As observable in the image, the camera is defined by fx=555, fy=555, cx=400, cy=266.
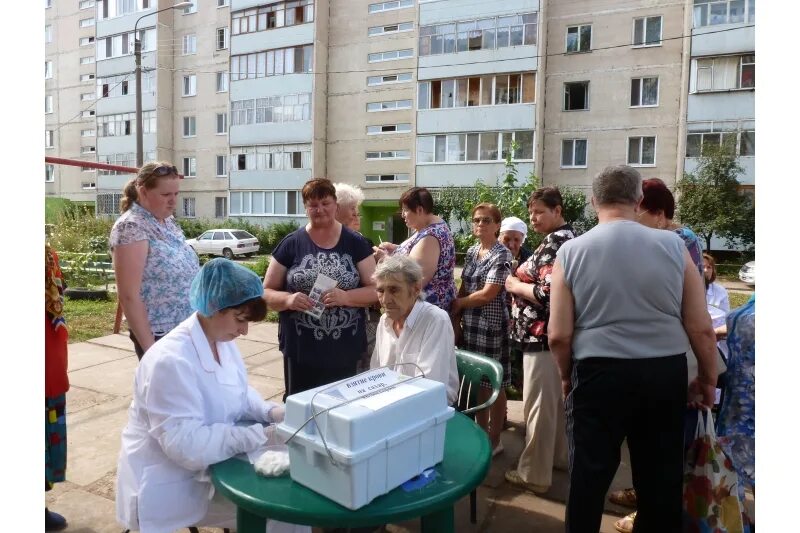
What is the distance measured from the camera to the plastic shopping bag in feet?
7.59

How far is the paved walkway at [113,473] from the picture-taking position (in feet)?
9.30

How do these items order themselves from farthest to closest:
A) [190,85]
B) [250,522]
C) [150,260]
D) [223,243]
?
[190,85] < [223,243] < [150,260] < [250,522]

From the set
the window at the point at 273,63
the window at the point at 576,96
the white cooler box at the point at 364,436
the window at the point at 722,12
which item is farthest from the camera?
the window at the point at 273,63

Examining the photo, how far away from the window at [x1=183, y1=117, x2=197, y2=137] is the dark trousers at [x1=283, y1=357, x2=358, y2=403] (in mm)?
32289

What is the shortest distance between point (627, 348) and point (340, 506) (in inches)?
49.9

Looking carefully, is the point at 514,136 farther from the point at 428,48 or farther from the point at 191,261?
the point at 191,261

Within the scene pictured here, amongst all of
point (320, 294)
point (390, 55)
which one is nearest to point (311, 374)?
point (320, 294)

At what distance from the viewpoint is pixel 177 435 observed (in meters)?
1.77

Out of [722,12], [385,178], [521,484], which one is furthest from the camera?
[385,178]

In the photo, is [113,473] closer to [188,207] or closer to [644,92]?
[644,92]

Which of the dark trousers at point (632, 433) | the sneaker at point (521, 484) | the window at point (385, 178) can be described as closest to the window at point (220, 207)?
the window at point (385, 178)

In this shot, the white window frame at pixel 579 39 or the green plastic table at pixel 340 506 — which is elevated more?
the white window frame at pixel 579 39

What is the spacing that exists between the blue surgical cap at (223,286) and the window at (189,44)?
34428 mm

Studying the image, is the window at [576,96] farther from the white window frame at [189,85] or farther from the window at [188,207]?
the window at [188,207]
